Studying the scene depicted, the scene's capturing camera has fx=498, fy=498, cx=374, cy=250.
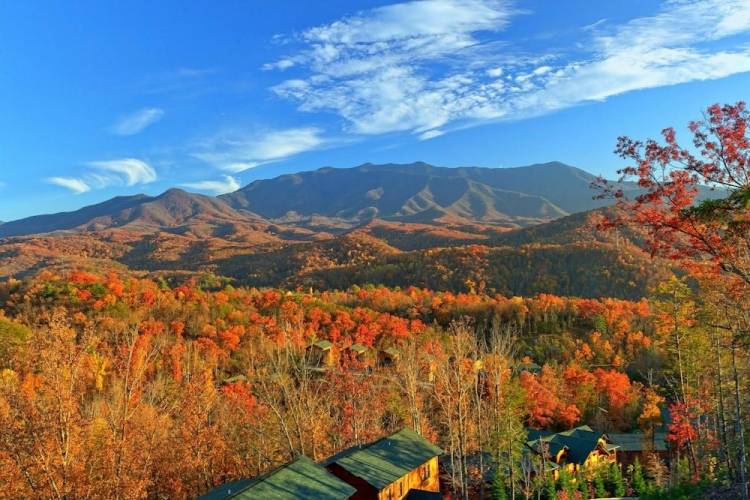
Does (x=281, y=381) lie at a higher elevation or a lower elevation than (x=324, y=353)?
higher

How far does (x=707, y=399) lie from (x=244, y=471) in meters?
27.8

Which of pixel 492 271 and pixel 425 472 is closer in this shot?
pixel 425 472

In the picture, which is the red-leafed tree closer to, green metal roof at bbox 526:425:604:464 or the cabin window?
the cabin window

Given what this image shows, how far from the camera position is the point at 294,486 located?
17.8 m

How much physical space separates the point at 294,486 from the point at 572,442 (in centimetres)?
2908

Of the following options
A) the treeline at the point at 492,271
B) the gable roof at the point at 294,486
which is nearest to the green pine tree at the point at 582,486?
the gable roof at the point at 294,486

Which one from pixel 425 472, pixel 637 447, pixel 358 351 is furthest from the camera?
pixel 358 351

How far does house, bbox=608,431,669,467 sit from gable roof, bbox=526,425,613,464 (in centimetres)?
468

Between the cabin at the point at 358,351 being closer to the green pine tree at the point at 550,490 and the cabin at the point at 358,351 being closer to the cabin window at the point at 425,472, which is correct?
the green pine tree at the point at 550,490

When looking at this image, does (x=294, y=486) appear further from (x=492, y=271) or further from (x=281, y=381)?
(x=492, y=271)

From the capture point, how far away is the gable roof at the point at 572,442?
122ft

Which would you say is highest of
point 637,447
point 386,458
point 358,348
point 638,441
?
point 386,458

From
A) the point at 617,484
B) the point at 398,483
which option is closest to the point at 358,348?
the point at 617,484

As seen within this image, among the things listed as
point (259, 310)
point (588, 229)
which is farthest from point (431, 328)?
point (588, 229)
